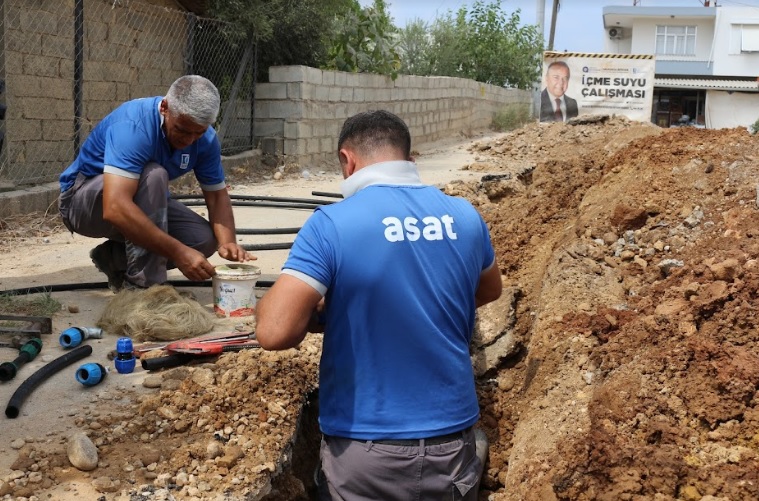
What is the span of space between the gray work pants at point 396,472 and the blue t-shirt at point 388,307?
1.7 inches

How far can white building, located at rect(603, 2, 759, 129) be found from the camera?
117 feet

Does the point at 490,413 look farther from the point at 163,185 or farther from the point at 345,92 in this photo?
the point at 345,92

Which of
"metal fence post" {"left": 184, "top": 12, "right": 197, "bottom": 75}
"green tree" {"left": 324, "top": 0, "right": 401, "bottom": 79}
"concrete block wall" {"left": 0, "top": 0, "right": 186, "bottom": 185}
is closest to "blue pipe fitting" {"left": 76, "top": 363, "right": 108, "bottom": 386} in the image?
"concrete block wall" {"left": 0, "top": 0, "right": 186, "bottom": 185}

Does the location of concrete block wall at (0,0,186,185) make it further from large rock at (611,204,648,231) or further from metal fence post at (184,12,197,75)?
large rock at (611,204,648,231)

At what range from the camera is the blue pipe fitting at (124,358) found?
11.9ft

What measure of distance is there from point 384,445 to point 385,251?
56 centimetres

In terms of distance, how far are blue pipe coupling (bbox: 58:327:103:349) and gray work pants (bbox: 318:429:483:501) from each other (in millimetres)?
1887

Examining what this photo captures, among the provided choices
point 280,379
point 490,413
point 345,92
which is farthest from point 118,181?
point 345,92

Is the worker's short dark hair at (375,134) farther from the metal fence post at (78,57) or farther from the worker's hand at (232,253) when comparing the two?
the metal fence post at (78,57)

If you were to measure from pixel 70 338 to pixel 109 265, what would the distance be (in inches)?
41.2

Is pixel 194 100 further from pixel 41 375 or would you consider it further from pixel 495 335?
pixel 495 335

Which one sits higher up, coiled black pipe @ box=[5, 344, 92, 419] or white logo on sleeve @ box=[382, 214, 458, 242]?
white logo on sleeve @ box=[382, 214, 458, 242]

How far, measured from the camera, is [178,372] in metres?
3.56

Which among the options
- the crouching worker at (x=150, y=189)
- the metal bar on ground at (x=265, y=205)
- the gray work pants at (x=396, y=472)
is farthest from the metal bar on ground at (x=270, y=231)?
the gray work pants at (x=396, y=472)
